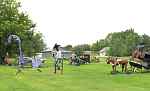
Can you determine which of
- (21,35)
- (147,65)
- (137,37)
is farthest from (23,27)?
(137,37)

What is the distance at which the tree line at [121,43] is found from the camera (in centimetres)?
12085

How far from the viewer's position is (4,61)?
6425 cm

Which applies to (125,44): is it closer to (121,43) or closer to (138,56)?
(121,43)

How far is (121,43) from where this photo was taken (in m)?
127

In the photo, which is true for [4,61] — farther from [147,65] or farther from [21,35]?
[147,65]

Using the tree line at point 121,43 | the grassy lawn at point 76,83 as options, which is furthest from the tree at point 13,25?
the grassy lawn at point 76,83

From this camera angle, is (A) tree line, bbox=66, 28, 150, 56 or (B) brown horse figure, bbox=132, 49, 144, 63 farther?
(A) tree line, bbox=66, 28, 150, 56

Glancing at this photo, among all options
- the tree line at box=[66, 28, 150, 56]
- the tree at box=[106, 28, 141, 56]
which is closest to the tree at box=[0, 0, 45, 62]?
the tree line at box=[66, 28, 150, 56]

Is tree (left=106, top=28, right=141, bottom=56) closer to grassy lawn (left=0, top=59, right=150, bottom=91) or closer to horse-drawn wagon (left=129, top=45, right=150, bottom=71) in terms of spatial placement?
horse-drawn wagon (left=129, top=45, right=150, bottom=71)

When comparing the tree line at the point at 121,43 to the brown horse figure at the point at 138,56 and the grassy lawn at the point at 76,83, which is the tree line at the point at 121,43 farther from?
the grassy lawn at the point at 76,83

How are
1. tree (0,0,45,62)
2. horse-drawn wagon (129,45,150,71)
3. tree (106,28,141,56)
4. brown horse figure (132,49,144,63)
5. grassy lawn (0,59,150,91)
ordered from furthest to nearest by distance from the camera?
tree (106,28,141,56) → tree (0,0,45,62) → brown horse figure (132,49,144,63) → horse-drawn wagon (129,45,150,71) → grassy lawn (0,59,150,91)

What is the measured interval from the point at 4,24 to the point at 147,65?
31.4 metres

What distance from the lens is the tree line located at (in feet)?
396

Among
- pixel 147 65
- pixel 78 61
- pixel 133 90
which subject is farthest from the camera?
pixel 78 61
